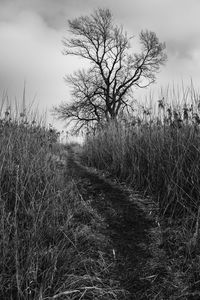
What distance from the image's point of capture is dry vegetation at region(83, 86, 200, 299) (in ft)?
5.32

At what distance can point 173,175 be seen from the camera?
258 cm

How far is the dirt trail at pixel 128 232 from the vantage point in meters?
1.60

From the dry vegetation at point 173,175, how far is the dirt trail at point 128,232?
0.13m

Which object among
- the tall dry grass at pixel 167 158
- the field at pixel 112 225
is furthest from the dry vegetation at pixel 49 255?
the tall dry grass at pixel 167 158

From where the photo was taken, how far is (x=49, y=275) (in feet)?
4.50

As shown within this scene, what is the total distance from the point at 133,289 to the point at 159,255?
0.36 metres

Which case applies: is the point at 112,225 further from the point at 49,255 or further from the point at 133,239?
the point at 49,255

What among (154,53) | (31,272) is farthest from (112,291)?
(154,53)

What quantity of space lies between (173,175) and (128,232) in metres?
0.73

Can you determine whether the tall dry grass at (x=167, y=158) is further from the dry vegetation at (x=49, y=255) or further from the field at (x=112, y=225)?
the dry vegetation at (x=49, y=255)

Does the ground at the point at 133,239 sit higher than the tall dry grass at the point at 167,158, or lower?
lower

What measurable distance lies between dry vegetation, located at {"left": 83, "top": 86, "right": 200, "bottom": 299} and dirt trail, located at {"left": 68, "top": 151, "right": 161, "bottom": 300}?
0.42 ft

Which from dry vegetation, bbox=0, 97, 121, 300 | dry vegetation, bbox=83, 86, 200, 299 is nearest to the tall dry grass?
dry vegetation, bbox=83, 86, 200, 299

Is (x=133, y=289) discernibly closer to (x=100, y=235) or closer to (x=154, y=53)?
(x=100, y=235)
